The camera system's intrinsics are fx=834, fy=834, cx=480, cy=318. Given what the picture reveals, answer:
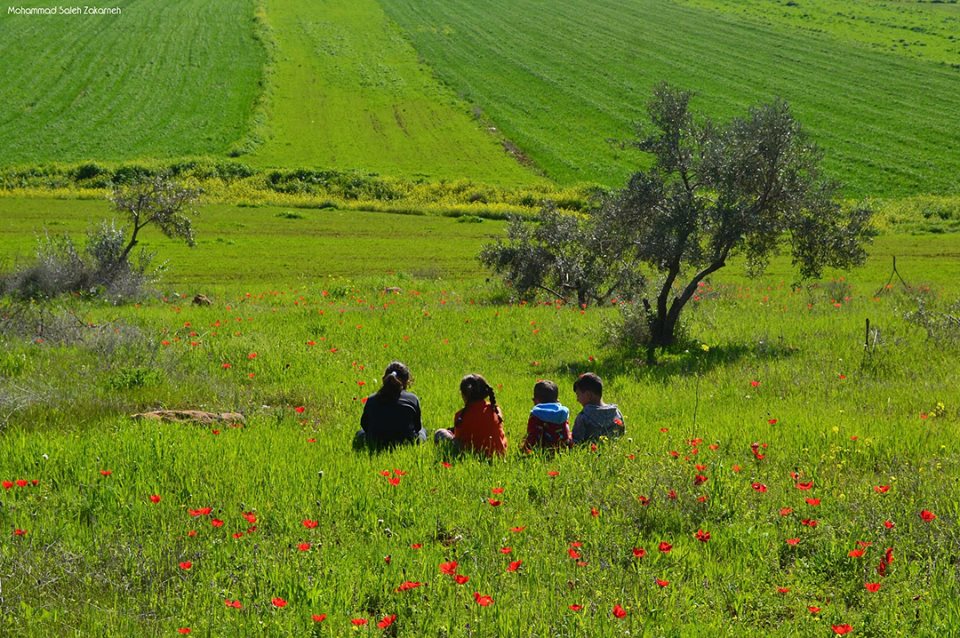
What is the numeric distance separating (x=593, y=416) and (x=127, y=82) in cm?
7489

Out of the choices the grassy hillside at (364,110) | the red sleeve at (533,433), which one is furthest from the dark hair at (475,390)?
the grassy hillside at (364,110)

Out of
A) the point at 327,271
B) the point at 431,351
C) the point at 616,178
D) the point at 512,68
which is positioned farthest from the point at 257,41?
the point at 431,351

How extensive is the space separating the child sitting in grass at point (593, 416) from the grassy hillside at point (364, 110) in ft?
164

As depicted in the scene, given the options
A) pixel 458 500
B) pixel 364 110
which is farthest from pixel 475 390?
pixel 364 110

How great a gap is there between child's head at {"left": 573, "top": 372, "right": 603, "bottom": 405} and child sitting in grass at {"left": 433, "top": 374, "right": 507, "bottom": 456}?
91 cm

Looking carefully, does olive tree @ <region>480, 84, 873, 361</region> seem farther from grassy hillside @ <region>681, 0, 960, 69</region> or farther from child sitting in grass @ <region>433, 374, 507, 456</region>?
grassy hillside @ <region>681, 0, 960, 69</region>

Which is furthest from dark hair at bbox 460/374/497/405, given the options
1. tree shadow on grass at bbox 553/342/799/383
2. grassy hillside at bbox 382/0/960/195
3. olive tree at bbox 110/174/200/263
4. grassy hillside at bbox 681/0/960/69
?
grassy hillside at bbox 681/0/960/69

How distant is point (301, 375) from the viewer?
12453mm

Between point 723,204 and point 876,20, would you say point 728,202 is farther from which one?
point 876,20

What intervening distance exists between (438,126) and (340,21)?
33991 millimetres

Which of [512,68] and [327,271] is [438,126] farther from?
[327,271]

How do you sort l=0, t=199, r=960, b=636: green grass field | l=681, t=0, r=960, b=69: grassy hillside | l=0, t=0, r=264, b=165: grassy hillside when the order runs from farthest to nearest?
1. l=681, t=0, r=960, b=69: grassy hillside
2. l=0, t=0, r=264, b=165: grassy hillside
3. l=0, t=199, r=960, b=636: green grass field

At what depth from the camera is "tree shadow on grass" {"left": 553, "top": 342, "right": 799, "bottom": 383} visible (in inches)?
532

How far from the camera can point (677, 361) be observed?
14.5 meters
